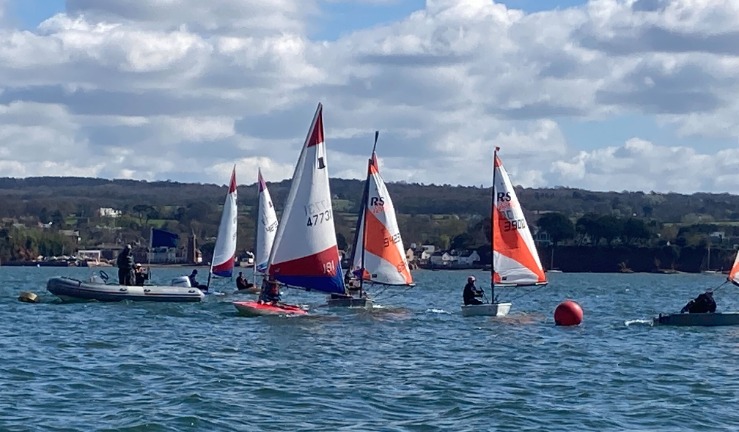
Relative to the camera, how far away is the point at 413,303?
56562mm

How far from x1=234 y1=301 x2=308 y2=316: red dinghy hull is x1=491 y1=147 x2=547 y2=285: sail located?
666 cm

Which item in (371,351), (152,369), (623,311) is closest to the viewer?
(152,369)

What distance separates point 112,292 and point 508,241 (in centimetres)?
1237

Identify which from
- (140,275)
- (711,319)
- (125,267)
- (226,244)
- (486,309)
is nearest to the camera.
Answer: (711,319)

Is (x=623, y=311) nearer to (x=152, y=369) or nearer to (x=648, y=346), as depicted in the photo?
(x=648, y=346)

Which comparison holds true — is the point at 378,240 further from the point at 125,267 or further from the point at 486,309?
the point at 125,267

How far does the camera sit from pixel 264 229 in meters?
56.3

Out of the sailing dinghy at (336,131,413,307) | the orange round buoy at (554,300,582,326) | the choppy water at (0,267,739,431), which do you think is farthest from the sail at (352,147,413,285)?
the orange round buoy at (554,300,582,326)

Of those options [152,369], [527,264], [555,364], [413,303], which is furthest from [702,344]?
[413,303]

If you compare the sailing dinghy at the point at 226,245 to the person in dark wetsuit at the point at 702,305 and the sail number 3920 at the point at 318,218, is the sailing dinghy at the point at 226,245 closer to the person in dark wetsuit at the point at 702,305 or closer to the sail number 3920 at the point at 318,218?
the sail number 3920 at the point at 318,218

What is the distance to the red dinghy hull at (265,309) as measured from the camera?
1502 inches

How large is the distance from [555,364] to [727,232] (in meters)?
164

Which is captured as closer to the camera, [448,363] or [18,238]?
[448,363]

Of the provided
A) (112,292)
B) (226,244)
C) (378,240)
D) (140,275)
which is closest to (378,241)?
(378,240)
